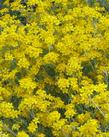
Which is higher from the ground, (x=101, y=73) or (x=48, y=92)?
(x=101, y=73)

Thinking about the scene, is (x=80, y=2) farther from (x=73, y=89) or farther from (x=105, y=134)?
(x=105, y=134)

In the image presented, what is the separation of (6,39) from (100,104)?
1158 millimetres

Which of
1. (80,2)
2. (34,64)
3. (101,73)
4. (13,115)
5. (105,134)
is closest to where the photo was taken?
(105,134)

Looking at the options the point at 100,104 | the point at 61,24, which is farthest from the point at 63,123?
the point at 61,24

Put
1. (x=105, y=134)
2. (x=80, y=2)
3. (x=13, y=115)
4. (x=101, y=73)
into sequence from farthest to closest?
1. (x=80, y=2)
2. (x=101, y=73)
3. (x=13, y=115)
4. (x=105, y=134)

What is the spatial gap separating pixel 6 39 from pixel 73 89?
849mm

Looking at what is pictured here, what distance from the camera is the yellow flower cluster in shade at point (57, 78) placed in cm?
329

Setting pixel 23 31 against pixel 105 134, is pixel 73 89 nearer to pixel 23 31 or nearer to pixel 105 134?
pixel 105 134

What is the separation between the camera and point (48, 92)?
3875 mm

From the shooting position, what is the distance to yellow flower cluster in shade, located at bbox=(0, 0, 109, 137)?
3289 millimetres

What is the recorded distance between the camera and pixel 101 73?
3691 millimetres

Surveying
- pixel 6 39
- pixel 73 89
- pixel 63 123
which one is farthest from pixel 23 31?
pixel 63 123

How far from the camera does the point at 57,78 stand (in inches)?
148

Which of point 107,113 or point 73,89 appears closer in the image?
point 107,113
